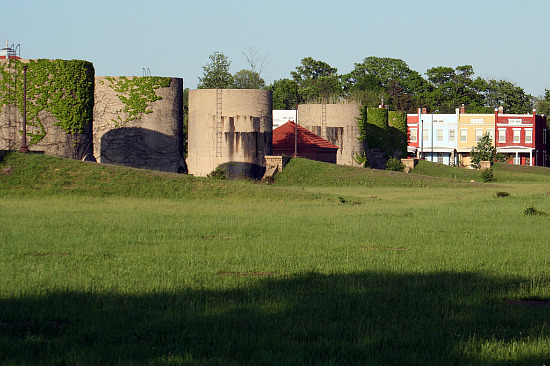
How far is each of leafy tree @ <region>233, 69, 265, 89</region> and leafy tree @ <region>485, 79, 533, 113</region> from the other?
4672 centimetres

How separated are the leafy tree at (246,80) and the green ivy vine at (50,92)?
7261 cm

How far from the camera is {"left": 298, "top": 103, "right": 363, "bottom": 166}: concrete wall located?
6838 centimetres

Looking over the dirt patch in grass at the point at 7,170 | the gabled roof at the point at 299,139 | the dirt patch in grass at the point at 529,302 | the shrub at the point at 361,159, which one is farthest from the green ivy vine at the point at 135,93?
the dirt patch in grass at the point at 529,302

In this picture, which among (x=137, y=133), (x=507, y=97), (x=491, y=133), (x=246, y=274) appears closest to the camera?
(x=246, y=274)

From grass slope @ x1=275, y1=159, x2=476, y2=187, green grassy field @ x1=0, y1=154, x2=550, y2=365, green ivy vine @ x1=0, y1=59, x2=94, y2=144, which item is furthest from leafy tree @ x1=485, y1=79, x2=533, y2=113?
green grassy field @ x1=0, y1=154, x2=550, y2=365

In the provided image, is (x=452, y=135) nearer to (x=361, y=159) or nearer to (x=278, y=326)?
(x=361, y=159)

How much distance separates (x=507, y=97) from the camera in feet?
463

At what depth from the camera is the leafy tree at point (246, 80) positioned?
390 ft

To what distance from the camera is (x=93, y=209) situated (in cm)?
2466

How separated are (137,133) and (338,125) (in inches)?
963

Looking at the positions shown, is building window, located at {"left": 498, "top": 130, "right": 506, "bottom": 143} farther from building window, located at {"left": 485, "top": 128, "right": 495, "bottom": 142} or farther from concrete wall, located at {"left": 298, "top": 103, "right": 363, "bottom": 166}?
concrete wall, located at {"left": 298, "top": 103, "right": 363, "bottom": 166}

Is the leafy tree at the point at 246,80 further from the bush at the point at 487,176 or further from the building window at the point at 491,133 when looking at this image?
the bush at the point at 487,176

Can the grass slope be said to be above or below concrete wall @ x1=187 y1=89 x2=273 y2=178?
below

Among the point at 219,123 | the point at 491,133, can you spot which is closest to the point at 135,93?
the point at 219,123
